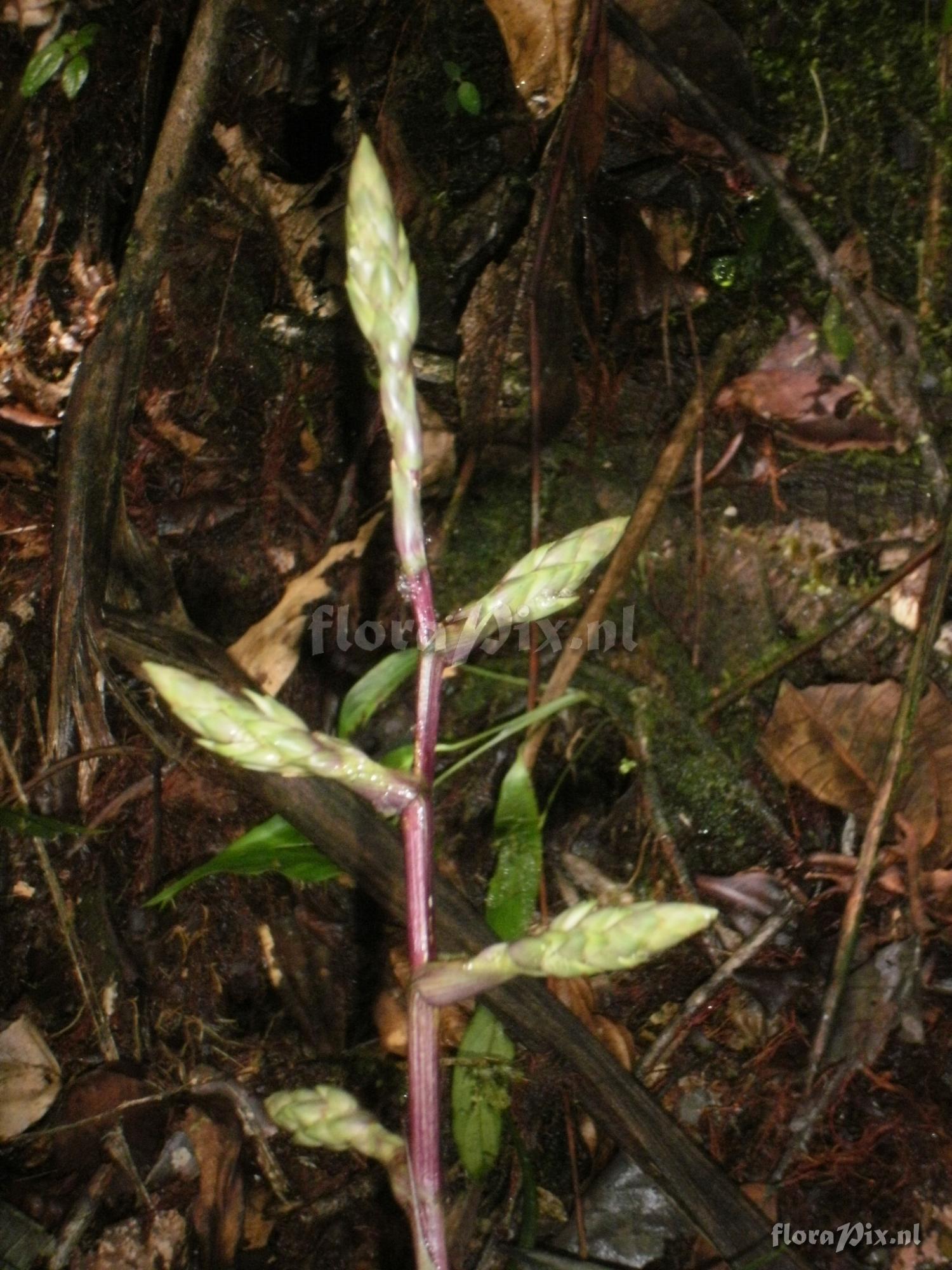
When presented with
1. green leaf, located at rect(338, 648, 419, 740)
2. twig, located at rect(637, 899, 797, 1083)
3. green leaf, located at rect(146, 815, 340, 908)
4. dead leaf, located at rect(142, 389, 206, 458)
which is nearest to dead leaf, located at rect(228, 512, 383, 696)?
green leaf, located at rect(338, 648, 419, 740)

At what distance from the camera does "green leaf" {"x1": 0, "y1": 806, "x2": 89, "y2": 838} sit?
1.64 meters

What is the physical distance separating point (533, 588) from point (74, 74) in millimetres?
1967

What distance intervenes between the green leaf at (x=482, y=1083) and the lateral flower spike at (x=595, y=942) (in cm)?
102

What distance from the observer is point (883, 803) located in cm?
167

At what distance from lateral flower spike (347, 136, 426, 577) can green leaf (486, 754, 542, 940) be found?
119 centimetres

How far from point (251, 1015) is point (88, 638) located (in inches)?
30.6

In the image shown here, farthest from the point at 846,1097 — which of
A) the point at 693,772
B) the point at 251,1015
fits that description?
the point at 251,1015

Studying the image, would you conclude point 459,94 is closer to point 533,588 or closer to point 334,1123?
point 533,588

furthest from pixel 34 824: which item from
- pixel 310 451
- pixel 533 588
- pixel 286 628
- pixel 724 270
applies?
pixel 724 270

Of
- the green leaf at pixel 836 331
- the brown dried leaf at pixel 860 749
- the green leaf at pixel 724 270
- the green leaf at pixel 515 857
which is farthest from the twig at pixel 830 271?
the green leaf at pixel 515 857

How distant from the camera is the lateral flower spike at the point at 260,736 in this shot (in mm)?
586

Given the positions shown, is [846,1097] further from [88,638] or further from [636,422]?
[88,638]

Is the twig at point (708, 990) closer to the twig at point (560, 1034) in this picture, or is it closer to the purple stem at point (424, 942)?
the twig at point (560, 1034)

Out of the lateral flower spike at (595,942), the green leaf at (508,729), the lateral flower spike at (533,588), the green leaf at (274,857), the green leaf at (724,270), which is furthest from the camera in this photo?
the green leaf at (724,270)
